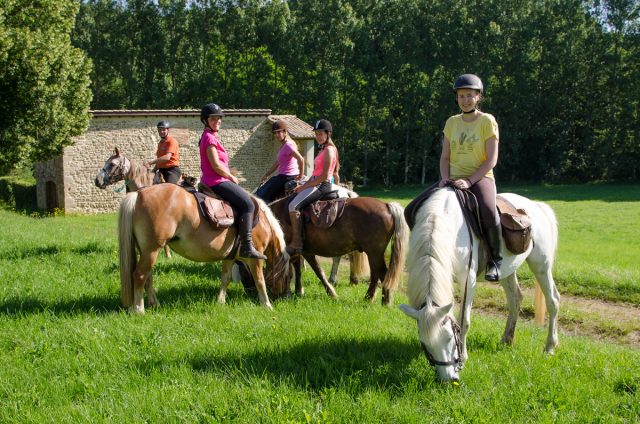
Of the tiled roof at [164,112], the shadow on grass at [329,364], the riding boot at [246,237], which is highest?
the tiled roof at [164,112]

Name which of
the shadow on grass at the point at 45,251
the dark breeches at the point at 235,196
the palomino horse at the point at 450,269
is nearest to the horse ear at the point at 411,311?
the palomino horse at the point at 450,269

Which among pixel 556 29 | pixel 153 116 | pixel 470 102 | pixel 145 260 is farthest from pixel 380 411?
pixel 556 29

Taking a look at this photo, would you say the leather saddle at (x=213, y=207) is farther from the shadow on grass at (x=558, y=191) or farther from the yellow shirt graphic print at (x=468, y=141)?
the shadow on grass at (x=558, y=191)

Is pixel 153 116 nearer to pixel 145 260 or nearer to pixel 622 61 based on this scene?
pixel 145 260

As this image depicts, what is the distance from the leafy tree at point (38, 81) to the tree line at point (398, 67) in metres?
19.7

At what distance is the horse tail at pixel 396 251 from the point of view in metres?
7.43

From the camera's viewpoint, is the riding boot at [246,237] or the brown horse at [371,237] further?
the brown horse at [371,237]

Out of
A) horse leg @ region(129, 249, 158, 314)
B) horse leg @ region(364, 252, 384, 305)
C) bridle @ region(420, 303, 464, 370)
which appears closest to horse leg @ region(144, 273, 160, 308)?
horse leg @ region(129, 249, 158, 314)

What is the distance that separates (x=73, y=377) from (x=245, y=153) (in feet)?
78.9

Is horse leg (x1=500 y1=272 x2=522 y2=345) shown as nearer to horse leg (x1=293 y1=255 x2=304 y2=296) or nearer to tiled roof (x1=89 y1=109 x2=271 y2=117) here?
horse leg (x1=293 y1=255 x2=304 y2=296)

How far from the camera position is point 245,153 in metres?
28.2

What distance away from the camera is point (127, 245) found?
6.59 meters

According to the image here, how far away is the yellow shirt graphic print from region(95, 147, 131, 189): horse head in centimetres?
663

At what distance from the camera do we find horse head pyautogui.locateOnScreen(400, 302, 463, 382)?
4.29 m
